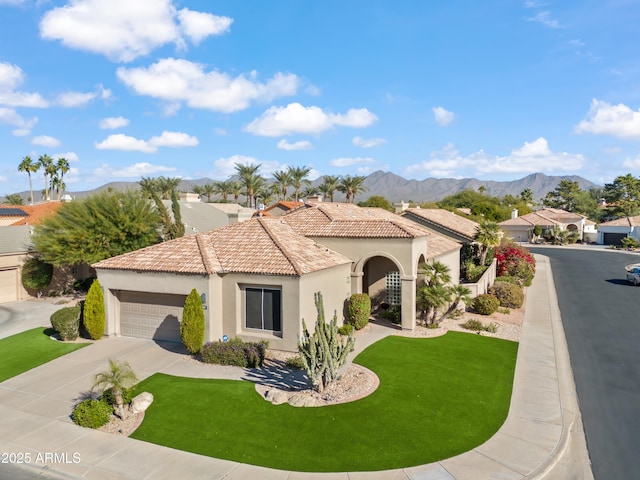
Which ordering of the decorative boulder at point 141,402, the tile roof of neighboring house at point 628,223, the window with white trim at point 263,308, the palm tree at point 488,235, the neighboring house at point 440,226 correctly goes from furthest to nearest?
the tile roof of neighboring house at point 628,223
the neighboring house at point 440,226
the palm tree at point 488,235
the window with white trim at point 263,308
the decorative boulder at point 141,402

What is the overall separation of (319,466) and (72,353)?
43.9 ft

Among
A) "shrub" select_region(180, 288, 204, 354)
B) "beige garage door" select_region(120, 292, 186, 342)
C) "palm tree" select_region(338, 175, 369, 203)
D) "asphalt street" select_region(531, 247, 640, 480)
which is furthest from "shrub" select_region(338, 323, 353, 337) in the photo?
"palm tree" select_region(338, 175, 369, 203)

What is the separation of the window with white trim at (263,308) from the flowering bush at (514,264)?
23638 millimetres

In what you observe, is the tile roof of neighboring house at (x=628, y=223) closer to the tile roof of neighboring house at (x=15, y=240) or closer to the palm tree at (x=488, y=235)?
the palm tree at (x=488, y=235)

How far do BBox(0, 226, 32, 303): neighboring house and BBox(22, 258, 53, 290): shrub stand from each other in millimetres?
418

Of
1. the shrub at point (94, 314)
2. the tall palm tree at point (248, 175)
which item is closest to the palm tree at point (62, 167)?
the tall palm tree at point (248, 175)

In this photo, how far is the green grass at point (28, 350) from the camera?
54.8 ft

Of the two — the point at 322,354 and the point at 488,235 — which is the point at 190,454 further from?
the point at 488,235

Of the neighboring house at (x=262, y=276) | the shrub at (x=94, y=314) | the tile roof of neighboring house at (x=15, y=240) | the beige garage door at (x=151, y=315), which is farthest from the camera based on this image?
the tile roof of neighboring house at (x=15, y=240)

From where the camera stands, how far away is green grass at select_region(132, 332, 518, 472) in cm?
1055

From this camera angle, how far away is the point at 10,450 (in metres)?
11.0

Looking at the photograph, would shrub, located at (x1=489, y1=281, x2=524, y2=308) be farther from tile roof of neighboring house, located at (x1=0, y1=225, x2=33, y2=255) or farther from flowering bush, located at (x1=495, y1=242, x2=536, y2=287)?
tile roof of neighboring house, located at (x1=0, y1=225, x2=33, y2=255)

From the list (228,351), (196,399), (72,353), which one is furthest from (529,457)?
(72,353)

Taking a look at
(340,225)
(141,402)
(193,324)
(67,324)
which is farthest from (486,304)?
(67,324)
